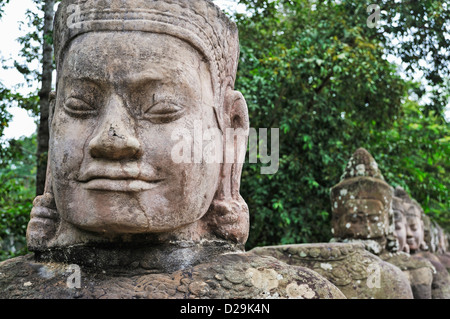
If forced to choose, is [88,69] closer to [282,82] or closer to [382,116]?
[282,82]

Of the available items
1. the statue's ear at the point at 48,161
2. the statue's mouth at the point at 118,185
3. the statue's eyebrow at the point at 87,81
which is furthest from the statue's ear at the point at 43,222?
the statue's mouth at the point at 118,185

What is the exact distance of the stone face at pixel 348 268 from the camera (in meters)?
3.93

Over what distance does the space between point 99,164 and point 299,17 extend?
22.4ft

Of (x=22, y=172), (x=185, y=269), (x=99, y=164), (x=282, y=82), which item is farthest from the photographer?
(x=22, y=172)

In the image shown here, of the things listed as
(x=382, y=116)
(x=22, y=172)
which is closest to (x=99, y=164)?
(x=382, y=116)

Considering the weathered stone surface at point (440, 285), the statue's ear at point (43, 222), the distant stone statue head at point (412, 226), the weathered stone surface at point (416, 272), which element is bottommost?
the weathered stone surface at point (440, 285)

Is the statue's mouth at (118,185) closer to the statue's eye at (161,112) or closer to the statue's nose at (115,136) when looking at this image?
the statue's nose at (115,136)

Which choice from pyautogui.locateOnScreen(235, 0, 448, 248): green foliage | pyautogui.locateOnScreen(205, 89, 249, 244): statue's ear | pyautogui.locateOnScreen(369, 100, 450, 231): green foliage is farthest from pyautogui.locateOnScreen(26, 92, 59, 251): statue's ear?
pyautogui.locateOnScreen(369, 100, 450, 231): green foliage

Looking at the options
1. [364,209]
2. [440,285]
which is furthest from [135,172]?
[440,285]

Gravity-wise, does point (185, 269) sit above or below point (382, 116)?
below

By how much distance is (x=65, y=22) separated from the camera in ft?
8.25

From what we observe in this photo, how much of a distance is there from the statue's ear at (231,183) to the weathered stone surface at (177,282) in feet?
0.56

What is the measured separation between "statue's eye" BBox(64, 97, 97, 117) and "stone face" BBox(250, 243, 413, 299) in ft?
6.96

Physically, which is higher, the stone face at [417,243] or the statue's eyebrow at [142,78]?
the statue's eyebrow at [142,78]
